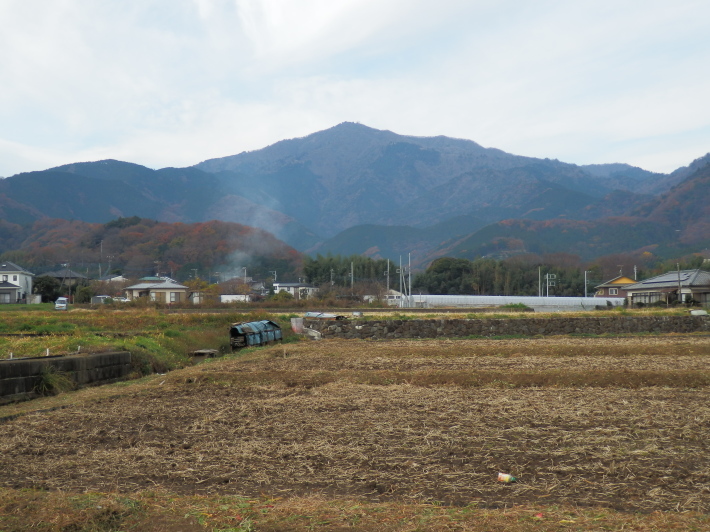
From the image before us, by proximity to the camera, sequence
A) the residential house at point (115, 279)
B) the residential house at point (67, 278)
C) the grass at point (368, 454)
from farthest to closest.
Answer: the residential house at point (115, 279) < the residential house at point (67, 278) < the grass at point (368, 454)

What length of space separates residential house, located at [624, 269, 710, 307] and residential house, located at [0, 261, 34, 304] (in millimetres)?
60844

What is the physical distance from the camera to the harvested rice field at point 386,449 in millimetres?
4785

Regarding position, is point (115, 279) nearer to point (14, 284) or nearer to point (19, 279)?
point (19, 279)

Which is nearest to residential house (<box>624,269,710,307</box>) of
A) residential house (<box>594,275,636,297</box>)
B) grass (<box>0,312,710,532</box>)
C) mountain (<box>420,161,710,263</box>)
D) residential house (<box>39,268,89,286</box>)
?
residential house (<box>594,275,636,297</box>)

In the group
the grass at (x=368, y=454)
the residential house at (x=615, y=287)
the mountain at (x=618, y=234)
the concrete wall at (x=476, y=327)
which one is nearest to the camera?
the grass at (x=368, y=454)

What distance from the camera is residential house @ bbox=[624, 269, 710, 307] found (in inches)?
1930

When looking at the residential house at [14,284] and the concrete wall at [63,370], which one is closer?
the concrete wall at [63,370]

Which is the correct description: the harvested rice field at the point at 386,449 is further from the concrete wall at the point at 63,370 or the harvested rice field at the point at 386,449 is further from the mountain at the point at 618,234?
the mountain at the point at 618,234

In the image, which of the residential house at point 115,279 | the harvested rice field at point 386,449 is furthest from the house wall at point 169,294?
the harvested rice field at point 386,449

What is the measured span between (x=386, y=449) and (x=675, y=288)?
54397 millimetres

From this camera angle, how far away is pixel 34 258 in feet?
375

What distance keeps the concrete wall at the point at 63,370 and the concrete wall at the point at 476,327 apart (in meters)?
14.8

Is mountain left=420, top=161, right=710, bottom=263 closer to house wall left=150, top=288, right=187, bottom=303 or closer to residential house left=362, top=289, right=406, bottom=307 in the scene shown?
residential house left=362, top=289, right=406, bottom=307

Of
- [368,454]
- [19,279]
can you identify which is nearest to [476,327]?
[368,454]
